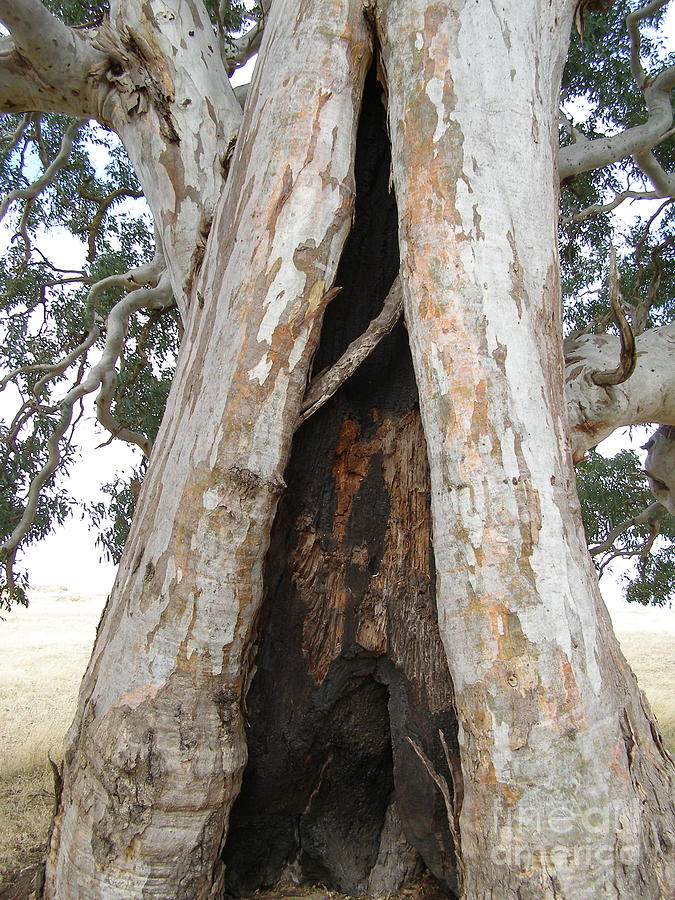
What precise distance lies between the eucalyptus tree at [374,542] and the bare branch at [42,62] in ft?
3.31

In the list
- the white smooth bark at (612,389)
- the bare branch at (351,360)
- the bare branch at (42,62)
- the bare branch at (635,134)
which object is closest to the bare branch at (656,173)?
the bare branch at (635,134)

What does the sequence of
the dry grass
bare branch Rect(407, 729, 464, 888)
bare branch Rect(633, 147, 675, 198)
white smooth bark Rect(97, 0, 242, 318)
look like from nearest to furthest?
bare branch Rect(407, 729, 464, 888)
white smooth bark Rect(97, 0, 242, 318)
the dry grass
bare branch Rect(633, 147, 675, 198)

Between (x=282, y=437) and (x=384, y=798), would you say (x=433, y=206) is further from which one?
(x=384, y=798)

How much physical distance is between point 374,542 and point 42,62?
244 centimetres

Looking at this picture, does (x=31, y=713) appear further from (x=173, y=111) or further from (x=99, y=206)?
(x=173, y=111)

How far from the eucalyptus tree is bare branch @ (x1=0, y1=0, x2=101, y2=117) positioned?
1010 mm

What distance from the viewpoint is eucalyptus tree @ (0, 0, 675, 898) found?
5.28 feet

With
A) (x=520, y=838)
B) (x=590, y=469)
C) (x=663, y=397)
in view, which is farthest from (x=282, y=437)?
(x=590, y=469)

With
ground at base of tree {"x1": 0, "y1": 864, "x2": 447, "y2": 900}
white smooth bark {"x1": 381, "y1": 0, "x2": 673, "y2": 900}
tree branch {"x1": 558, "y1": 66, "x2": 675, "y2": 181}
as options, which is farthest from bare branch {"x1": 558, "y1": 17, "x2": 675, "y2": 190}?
ground at base of tree {"x1": 0, "y1": 864, "x2": 447, "y2": 900}

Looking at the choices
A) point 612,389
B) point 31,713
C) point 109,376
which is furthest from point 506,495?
point 31,713

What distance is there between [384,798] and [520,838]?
82 cm

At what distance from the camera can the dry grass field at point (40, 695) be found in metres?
3.60

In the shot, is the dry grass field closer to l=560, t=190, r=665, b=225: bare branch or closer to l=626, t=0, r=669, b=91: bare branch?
l=560, t=190, r=665, b=225: bare branch
